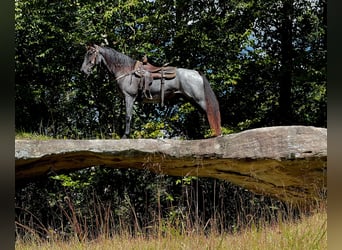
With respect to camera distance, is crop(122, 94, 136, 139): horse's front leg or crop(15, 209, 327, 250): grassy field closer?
crop(15, 209, 327, 250): grassy field

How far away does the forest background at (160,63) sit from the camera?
→ 304 inches

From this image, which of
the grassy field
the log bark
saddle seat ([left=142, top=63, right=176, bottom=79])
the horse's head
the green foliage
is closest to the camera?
the grassy field

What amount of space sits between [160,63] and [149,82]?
251cm

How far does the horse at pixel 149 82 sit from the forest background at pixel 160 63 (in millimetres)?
1879

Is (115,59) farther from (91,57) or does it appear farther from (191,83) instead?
(191,83)

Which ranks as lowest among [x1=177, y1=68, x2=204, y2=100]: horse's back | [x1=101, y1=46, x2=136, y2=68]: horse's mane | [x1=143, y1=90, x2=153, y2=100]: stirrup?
[x1=143, y1=90, x2=153, y2=100]: stirrup

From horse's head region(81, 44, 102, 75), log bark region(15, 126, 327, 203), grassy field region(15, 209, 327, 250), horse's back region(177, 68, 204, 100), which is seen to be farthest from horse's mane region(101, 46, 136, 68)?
grassy field region(15, 209, 327, 250)

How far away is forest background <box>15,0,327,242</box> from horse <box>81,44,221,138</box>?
188 cm

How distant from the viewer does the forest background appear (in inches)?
304

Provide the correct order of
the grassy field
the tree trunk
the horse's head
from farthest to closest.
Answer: the tree trunk → the horse's head → the grassy field

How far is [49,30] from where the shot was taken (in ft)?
26.5

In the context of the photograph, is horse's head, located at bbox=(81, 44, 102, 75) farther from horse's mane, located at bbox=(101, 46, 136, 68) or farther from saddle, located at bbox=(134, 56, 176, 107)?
saddle, located at bbox=(134, 56, 176, 107)

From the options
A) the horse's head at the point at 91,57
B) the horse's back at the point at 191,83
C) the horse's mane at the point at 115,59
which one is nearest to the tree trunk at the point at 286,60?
the horse's back at the point at 191,83

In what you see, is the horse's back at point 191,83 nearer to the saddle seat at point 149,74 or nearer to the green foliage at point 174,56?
the saddle seat at point 149,74
